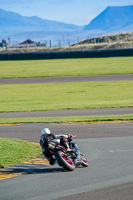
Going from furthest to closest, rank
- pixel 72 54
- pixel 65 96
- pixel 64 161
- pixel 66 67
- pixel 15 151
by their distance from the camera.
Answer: pixel 72 54 → pixel 66 67 → pixel 65 96 → pixel 15 151 → pixel 64 161

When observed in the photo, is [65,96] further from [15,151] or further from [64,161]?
[64,161]

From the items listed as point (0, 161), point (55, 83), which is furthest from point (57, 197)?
point (55, 83)

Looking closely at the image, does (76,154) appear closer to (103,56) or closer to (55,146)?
(55,146)

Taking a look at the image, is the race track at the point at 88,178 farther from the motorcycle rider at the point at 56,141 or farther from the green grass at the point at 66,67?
the green grass at the point at 66,67

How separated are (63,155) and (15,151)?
4.45 m

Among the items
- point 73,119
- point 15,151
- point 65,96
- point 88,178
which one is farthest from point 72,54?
point 88,178

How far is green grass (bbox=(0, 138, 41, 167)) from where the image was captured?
54.9 ft

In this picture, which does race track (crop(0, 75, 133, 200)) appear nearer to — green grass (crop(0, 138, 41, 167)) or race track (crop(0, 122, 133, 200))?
race track (crop(0, 122, 133, 200))

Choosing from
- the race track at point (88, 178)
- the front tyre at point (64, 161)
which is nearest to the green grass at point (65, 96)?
the race track at point (88, 178)

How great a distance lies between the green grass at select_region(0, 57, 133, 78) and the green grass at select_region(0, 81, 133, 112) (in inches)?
407

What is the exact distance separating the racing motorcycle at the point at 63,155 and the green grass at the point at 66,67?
151 feet

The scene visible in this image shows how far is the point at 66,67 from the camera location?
7031cm

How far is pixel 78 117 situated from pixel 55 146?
1498 cm

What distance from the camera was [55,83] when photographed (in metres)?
54.1
